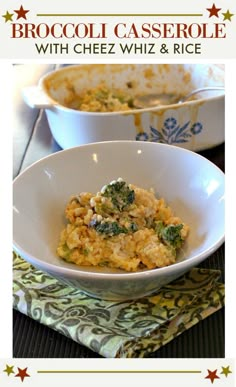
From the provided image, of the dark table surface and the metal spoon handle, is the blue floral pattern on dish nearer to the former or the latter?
the metal spoon handle

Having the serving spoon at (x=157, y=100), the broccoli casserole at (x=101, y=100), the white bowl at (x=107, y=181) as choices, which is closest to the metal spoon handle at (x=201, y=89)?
the serving spoon at (x=157, y=100)

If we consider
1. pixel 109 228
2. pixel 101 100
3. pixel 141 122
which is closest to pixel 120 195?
pixel 109 228

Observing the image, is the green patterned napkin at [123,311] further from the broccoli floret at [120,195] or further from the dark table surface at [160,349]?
the broccoli floret at [120,195]

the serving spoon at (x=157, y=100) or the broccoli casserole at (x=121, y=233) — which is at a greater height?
the serving spoon at (x=157, y=100)

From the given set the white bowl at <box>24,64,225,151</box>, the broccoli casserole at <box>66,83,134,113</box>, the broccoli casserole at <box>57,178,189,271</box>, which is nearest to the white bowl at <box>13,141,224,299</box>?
the broccoli casserole at <box>57,178,189,271</box>

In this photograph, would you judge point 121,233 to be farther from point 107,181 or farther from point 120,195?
point 107,181

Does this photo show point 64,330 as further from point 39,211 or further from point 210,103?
point 210,103

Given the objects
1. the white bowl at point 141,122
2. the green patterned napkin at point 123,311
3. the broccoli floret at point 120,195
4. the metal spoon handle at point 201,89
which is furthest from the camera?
Result: the metal spoon handle at point 201,89
